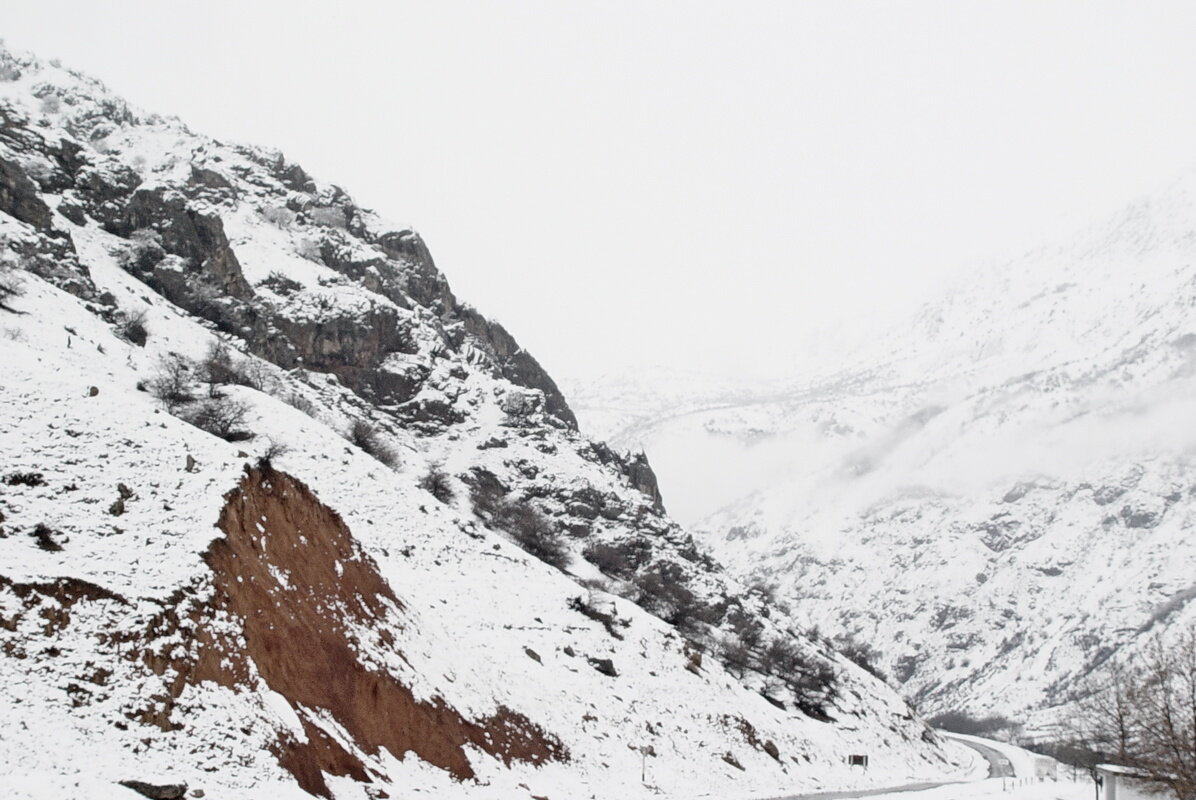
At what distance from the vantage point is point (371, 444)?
5872cm

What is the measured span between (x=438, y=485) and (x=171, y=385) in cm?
2356

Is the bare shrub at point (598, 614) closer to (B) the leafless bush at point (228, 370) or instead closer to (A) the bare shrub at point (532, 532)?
(A) the bare shrub at point (532, 532)

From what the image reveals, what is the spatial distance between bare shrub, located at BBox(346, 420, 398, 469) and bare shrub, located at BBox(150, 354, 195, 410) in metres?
13.1

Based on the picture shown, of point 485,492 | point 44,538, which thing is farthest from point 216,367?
point 44,538

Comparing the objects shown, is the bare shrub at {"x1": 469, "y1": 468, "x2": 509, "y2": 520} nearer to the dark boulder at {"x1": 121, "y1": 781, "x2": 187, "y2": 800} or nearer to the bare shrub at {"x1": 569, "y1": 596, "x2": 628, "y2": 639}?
the bare shrub at {"x1": 569, "y1": 596, "x2": 628, "y2": 639}

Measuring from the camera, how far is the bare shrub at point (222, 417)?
123 feet

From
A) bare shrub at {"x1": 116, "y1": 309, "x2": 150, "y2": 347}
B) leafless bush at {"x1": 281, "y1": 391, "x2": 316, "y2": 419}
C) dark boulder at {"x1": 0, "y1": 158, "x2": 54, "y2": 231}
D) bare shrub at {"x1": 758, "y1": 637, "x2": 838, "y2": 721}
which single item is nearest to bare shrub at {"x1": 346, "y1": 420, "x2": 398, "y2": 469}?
leafless bush at {"x1": 281, "y1": 391, "x2": 316, "y2": 419}

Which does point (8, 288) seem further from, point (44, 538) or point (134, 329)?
point (44, 538)

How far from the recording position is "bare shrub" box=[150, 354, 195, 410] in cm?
4100

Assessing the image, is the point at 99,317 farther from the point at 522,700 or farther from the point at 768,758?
the point at 768,758

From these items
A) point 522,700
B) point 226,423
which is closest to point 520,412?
point 226,423

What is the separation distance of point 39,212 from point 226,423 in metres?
31.2

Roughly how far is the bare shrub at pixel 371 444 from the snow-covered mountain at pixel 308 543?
0.23m

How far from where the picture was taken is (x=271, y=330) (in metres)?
70.2
